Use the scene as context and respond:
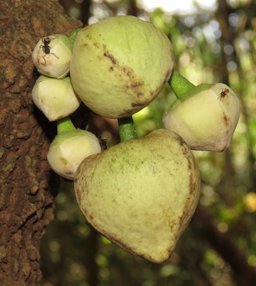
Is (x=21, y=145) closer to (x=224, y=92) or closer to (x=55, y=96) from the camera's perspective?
(x=55, y=96)

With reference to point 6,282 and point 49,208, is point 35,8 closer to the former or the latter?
point 49,208

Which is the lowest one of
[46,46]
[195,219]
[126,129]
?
[195,219]

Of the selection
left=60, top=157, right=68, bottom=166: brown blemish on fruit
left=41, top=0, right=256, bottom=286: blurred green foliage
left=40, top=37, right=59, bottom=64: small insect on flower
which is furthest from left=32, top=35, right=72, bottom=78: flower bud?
left=41, top=0, right=256, bottom=286: blurred green foliage

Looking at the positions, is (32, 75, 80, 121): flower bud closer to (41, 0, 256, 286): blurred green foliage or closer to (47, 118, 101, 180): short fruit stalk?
(47, 118, 101, 180): short fruit stalk

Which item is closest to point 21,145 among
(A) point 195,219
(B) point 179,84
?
(B) point 179,84

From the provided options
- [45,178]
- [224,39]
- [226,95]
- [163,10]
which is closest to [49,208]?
[45,178]
